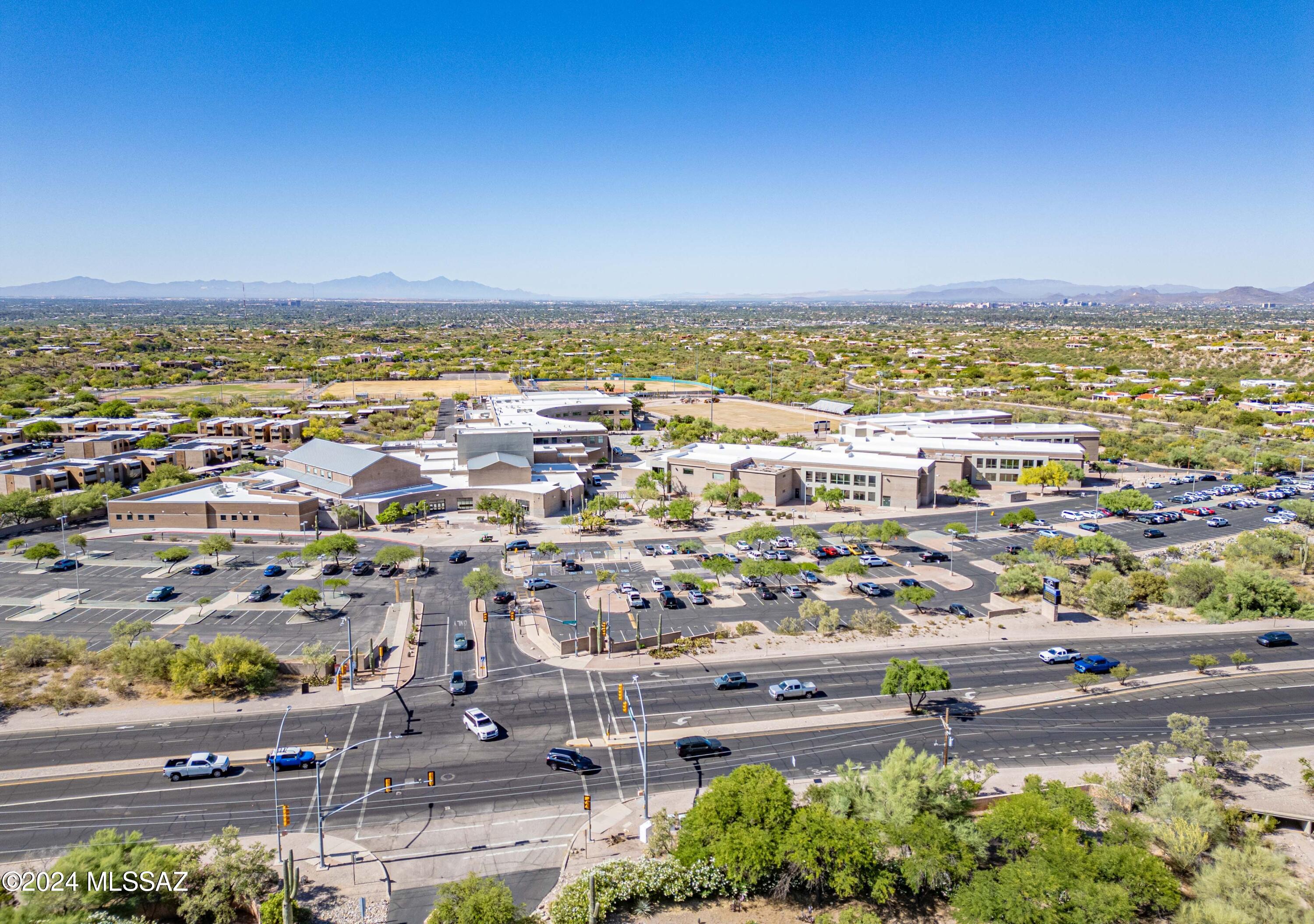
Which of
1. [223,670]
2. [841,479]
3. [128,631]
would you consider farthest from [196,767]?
[841,479]

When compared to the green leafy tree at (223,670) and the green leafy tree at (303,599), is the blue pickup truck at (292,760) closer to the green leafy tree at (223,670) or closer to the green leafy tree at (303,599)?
the green leafy tree at (223,670)

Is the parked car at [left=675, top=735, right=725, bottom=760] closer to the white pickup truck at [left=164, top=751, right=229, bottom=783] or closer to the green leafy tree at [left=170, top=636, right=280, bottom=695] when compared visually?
the white pickup truck at [left=164, top=751, right=229, bottom=783]

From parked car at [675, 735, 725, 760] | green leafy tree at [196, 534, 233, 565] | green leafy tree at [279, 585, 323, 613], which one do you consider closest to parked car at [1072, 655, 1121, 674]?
parked car at [675, 735, 725, 760]

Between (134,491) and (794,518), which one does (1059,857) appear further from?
(134,491)

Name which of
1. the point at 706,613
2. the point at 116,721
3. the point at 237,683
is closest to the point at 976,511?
the point at 706,613

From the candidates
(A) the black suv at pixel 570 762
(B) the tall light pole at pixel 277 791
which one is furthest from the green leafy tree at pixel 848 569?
(B) the tall light pole at pixel 277 791
